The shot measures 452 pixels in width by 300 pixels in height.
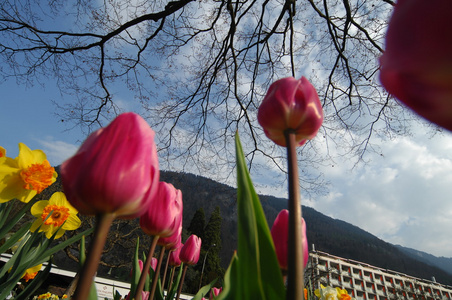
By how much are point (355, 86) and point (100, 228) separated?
5.77 metres

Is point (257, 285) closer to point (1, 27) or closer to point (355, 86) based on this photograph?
point (1, 27)

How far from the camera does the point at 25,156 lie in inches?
42.6

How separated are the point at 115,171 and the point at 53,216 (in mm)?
1055

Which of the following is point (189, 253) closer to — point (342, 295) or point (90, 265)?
point (90, 265)

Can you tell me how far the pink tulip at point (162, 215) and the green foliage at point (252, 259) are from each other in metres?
0.30

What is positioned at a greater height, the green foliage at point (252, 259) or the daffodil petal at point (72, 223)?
the daffodil petal at point (72, 223)

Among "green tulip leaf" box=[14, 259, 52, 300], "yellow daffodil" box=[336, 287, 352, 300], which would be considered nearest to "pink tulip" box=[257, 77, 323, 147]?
"green tulip leaf" box=[14, 259, 52, 300]

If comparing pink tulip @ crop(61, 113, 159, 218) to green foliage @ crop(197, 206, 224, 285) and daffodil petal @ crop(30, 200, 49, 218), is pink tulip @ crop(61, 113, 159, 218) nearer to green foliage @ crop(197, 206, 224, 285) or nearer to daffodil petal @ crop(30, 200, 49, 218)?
daffodil petal @ crop(30, 200, 49, 218)

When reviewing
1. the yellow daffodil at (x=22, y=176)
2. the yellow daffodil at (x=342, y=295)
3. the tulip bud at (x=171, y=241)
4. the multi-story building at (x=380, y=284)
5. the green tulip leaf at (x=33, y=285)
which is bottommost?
the green tulip leaf at (x=33, y=285)

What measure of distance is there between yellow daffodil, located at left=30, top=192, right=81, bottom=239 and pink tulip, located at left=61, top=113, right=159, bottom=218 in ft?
3.09

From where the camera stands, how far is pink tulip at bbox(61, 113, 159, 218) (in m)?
0.31

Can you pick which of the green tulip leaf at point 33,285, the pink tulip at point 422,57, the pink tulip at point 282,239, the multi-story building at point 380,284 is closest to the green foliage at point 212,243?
the multi-story building at point 380,284

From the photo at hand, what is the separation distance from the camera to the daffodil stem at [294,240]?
30 cm

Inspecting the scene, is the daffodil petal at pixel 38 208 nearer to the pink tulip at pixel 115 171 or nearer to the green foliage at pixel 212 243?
the pink tulip at pixel 115 171
